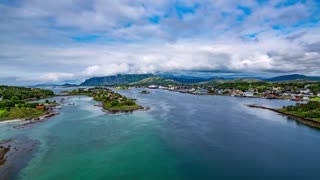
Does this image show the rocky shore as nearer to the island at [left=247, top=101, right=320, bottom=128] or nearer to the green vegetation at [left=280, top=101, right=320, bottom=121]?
the island at [left=247, top=101, right=320, bottom=128]

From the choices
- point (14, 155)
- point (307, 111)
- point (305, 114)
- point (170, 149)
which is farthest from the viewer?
point (307, 111)

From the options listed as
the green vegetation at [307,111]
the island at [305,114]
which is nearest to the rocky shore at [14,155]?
the island at [305,114]

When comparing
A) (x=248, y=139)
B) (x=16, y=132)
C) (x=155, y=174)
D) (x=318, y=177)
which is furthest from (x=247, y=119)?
(x=16, y=132)

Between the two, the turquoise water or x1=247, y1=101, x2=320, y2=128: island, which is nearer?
the turquoise water

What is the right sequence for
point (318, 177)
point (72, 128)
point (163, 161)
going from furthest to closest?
point (72, 128) → point (163, 161) → point (318, 177)

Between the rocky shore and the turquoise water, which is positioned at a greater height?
the rocky shore

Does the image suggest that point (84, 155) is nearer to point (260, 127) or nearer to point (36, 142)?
point (36, 142)

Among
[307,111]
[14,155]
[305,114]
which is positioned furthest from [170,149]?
[307,111]

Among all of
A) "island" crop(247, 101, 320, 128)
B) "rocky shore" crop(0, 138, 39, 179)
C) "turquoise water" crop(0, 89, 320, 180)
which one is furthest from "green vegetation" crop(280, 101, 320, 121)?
"rocky shore" crop(0, 138, 39, 179)

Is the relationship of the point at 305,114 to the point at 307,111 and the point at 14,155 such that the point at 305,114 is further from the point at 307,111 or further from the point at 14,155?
the point at 14,155
